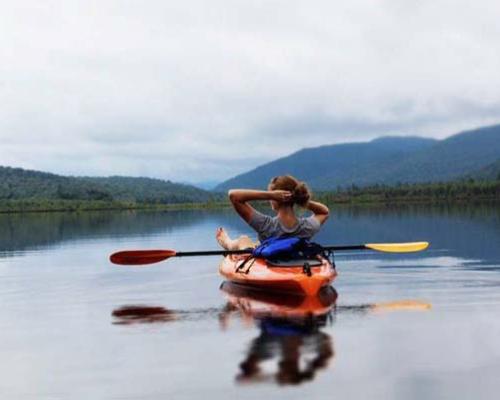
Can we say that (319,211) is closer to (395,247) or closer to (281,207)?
(281,207)

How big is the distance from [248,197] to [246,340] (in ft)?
14.5

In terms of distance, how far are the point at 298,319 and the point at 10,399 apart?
4.22 m

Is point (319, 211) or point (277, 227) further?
point (319, 211)

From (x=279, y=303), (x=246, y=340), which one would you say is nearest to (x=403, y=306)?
(x=279, y=303)

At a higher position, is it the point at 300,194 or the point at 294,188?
the point at 294,188

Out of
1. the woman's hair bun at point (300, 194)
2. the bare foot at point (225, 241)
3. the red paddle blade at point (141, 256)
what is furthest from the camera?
the bare foot at point (225, 241)

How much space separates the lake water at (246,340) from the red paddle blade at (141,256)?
0.55 meters

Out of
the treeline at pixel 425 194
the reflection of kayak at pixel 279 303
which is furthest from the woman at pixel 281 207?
the treeline at pixel 425 194

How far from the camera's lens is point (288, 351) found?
7.37 m

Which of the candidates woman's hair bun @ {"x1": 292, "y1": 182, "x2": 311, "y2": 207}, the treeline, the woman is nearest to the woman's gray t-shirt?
the woman

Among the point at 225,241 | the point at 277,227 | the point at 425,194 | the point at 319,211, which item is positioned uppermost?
the point at 425,194

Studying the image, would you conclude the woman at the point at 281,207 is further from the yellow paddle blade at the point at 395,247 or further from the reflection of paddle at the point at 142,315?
the reflection of paddle at the point at 142,315

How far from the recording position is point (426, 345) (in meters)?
7.62

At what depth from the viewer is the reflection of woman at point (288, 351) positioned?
649 cm
